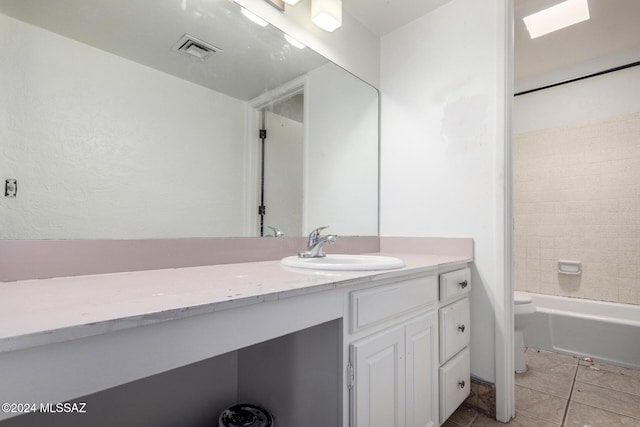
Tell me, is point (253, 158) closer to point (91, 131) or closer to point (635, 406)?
point (91, 131)

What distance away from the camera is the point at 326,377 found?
0.89 m

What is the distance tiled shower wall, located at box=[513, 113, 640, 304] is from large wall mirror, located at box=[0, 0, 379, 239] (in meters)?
2.07

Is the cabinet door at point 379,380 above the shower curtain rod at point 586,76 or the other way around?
the other way around

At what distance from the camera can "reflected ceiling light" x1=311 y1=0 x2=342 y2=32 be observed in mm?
1497

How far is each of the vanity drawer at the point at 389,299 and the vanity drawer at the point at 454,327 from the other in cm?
14

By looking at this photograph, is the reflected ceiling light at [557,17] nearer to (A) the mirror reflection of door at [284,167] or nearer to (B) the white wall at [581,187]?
(B) the white wall at [581,187]

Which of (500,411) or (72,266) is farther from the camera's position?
(500,411)

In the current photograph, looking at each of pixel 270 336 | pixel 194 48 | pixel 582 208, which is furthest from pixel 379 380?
pixel 582 208

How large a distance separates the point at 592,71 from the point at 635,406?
7.76 feet

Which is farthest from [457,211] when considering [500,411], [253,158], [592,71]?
[592,71]

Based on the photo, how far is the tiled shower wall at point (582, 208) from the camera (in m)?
2.30

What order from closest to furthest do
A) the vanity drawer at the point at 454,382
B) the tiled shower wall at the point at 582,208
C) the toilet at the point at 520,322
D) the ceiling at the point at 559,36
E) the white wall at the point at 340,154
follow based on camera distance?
the vanity drawer at the point at 454,382, the white wall at the point at 340,154, the ceiling at the point at 559,36, the toilet at the point at 520,322, the tiled shower wall at the point at 582,208

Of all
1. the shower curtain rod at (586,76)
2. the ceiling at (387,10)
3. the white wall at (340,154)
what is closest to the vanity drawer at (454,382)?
the white wall at (340,154)

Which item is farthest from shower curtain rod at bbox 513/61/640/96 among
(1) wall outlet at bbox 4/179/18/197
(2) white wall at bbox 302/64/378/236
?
(1) wall outlet at bbox 4/179/18/197
